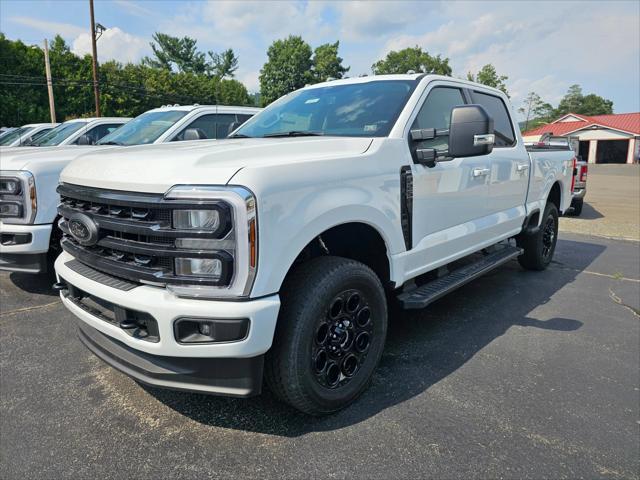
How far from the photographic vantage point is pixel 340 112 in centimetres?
353

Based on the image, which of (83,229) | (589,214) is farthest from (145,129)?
(589,214)

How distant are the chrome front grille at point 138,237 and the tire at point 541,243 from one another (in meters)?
4.61

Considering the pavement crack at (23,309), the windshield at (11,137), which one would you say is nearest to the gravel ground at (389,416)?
the pavement crack at (23,309)

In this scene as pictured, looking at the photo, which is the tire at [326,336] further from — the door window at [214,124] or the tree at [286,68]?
the tree at [286,68]

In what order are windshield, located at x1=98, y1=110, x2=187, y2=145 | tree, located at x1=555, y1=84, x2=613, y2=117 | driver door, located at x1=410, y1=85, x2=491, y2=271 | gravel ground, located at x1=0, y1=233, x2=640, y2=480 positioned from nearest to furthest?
gravel ground, located at x1=0, y1=233, x2=640, y2=480
driver door, located at x1=410, y1=85, x2=491, y2=271
windshield, located at x1=98, y1=110, x2=187, y2=145
tree, located at x1=555, y1=84, x2=613, y2=117

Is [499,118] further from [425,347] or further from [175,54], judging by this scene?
[175,54]

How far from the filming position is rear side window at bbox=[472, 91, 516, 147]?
14.8 feet

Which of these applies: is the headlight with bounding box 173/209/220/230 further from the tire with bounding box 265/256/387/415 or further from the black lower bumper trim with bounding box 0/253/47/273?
the black lower bumper trim with bounding box 0/253/47/273

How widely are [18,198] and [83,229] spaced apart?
2260mm

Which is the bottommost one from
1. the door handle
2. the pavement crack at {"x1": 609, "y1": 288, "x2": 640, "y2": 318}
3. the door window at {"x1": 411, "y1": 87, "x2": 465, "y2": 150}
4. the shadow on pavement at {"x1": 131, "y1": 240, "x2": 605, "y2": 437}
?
the pavement crack at {"x1": 609, "y1": 288, "x2": 640, "y2": 318}

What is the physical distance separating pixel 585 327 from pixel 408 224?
218 cm

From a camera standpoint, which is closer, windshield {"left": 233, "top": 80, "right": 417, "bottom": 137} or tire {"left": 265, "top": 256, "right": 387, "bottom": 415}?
tire {"left": 265, "top": 256, "right": 387, "bottom": 415}

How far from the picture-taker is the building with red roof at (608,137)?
152ft

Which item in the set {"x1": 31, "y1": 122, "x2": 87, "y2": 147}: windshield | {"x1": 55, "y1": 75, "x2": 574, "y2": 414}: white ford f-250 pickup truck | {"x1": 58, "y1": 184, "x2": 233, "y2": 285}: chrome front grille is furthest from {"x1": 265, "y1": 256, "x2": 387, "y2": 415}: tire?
{"x1": 31, "y1": 122, "x2": 87, "y2": 147}: windshield
